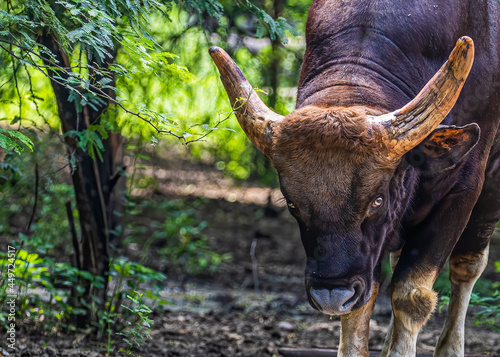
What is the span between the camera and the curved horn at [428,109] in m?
3.44

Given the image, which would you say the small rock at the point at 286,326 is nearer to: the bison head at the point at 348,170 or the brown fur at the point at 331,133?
the bison head at the point at 348,170

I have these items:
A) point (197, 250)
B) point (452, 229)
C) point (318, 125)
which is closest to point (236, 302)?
point (197, 250)

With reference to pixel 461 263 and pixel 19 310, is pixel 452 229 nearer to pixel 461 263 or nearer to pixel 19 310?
pixel 461 263

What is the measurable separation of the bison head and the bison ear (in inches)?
0.4

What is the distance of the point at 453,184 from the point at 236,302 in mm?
3618

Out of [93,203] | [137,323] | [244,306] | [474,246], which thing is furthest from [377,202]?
[244,306]

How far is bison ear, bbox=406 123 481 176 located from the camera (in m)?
3.82

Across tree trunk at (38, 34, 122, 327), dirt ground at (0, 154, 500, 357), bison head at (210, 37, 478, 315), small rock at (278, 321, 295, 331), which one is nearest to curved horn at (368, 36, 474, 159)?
bison head at (210, 37, 478, 315)

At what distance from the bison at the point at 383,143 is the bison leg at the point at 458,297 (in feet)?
0.04

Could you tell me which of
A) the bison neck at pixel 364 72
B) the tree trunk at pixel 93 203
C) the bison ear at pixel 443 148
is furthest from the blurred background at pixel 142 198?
the bison ear at pixel 443 148

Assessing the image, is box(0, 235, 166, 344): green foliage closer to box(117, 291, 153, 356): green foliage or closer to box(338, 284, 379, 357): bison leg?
box(117, 291, 153, 356): green foliage

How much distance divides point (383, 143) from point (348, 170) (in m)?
0.26

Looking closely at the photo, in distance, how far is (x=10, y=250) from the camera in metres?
4.87

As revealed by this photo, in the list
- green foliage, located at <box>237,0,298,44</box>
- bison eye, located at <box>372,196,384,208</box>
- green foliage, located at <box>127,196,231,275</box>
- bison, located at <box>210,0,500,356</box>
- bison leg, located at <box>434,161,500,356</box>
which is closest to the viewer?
bison, located at <box>210,0,500,356</box>
